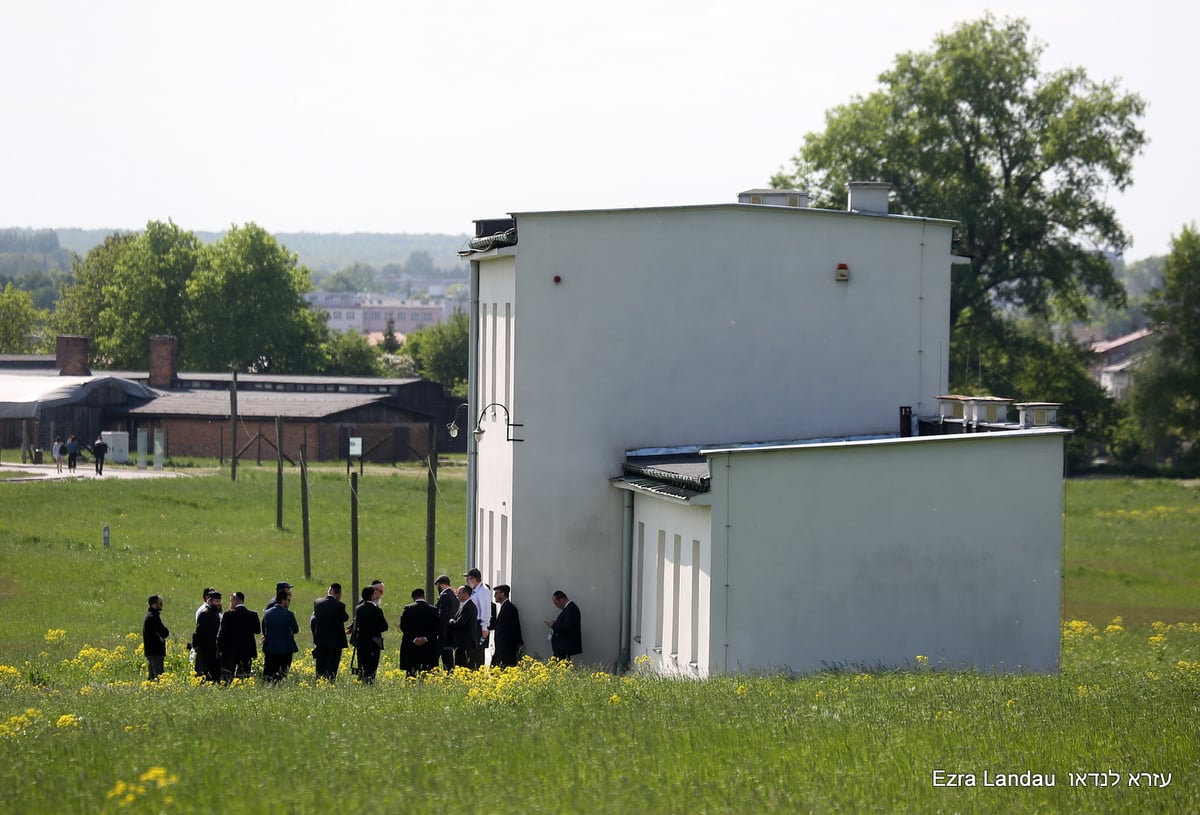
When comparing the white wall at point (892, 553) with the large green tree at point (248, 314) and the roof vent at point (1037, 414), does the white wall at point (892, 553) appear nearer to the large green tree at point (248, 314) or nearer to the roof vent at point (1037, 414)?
the roof vent at point (1037, 414)

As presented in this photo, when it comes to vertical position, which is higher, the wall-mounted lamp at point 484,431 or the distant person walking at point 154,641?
the wall-mounted lamp at point 484,431

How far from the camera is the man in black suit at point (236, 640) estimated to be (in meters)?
19.0

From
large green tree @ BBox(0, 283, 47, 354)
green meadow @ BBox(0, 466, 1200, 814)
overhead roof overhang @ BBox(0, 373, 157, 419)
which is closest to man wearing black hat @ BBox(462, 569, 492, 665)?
green meadow @ BBox(0, 466, 1200, 814)

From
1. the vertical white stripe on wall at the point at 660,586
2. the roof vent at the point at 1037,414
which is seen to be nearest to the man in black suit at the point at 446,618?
the vertical white stripe on wall at the point at 660,586

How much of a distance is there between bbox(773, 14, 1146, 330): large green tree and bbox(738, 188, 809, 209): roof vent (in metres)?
37.4

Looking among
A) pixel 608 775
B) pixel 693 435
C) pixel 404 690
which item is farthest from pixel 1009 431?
pixel 608 775

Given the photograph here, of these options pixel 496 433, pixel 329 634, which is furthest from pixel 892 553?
pixel 329 634

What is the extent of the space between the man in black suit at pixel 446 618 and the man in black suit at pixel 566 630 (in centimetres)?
140

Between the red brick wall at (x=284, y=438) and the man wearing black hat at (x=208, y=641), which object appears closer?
the man wearing black hat at (x=208, y=641)

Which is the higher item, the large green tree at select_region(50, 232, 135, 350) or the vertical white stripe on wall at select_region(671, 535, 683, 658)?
the large green tree at select_region(50, 232, 135, 350)

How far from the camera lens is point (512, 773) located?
1109cm

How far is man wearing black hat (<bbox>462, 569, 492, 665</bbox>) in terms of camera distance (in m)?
20.6

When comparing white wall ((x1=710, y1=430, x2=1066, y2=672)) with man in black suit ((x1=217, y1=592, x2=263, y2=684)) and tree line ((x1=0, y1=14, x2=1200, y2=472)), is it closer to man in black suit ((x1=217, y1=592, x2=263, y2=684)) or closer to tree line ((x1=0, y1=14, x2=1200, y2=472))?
man in black suit ((x1=217, y1=592, x2=263, y2=684))

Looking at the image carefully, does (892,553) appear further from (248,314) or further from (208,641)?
(248,314)
